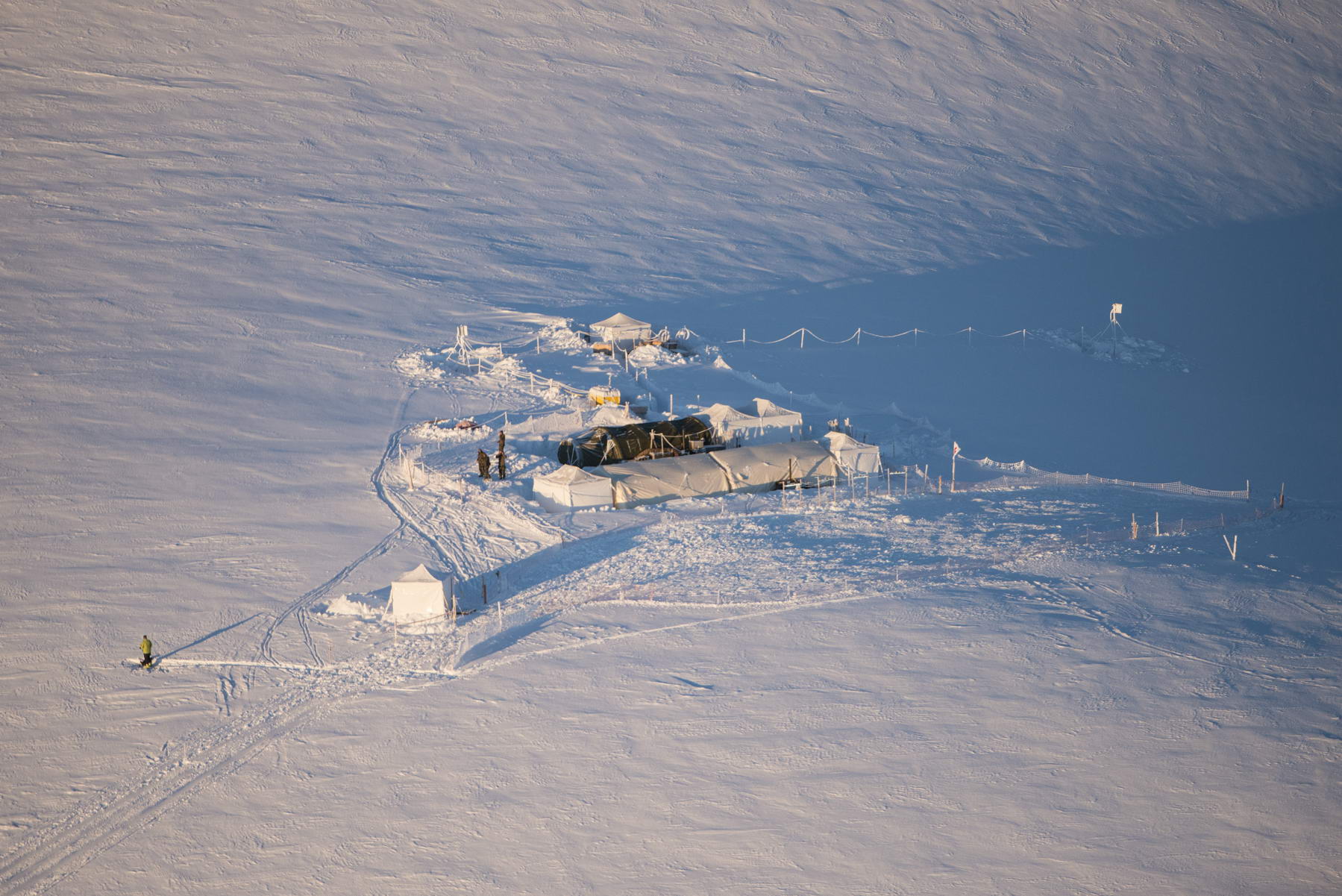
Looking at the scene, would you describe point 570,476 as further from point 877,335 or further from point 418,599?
point 877,335

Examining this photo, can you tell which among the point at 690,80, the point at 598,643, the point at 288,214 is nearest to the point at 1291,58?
the point at 690,80

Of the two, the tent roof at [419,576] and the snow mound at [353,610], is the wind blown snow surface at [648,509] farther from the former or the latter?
the tent roof at [419,576]

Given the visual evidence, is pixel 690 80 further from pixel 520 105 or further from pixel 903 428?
pixel 903 428

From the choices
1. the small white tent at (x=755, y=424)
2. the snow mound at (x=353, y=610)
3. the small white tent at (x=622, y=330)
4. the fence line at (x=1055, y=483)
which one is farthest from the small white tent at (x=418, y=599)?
the small white tent at (x=622, y=330)

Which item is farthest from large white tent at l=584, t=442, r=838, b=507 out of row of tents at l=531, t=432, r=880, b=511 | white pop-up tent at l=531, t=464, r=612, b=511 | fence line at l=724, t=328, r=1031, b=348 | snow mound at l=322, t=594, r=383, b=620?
fence line at l=724, t=328, r=1031, b=348

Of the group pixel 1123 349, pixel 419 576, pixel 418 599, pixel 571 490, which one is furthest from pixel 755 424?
pixel 1123 349

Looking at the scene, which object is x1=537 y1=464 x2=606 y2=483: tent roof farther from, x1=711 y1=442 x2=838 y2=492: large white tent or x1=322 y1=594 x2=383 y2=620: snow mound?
x1=322 y1=594 x2=383 y2=620: snow mound
